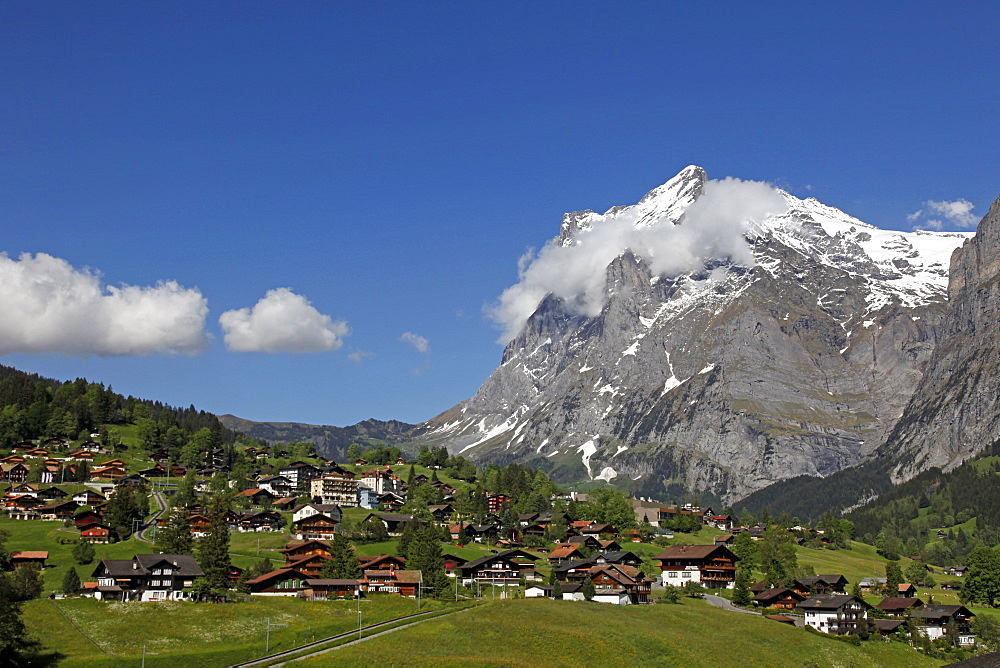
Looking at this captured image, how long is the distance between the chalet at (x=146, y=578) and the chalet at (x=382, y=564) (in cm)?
2232

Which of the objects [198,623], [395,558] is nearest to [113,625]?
[198,623]

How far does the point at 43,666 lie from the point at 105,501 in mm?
91029

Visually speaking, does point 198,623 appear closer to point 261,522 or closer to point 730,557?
point 261,522

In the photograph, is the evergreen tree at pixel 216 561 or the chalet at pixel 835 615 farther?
the chalet at pixel 835 615

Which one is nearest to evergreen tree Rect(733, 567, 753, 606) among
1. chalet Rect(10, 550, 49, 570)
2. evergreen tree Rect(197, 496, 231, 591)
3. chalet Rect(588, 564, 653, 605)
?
chalet Rect(588, 564, 653, 605)

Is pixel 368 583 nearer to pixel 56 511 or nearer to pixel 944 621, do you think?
pixel 56 511

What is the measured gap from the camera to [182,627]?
93.8 metres

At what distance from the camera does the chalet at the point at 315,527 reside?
160 m

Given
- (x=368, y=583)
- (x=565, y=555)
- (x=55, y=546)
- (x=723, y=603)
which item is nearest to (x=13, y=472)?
(x=55, y=546)

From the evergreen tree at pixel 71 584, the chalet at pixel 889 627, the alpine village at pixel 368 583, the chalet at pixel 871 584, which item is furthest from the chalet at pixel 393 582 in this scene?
the chalet at pixel 871 584

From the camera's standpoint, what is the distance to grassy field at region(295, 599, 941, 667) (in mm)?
85875

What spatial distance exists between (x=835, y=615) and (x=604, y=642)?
44.8m

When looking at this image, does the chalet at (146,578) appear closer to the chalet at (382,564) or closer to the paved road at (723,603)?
the chalet at (382,564)

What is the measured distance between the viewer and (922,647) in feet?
389
